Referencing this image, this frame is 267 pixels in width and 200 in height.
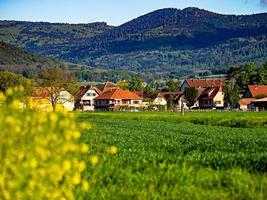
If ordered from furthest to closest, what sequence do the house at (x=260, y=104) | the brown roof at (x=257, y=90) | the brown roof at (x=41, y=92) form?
the brown roof at (x=257, y=90) → the house at (x=260, y=104) → the brown roof at (x=41, y=92)

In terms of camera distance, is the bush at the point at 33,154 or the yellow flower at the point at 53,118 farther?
the yellow flower at the point at 53,118

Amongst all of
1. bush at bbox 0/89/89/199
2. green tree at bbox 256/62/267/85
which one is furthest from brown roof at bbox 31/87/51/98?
Answer: bush at bbox 0/89/89/199

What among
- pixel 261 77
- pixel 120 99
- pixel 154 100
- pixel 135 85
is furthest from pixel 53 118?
pixel 135 85

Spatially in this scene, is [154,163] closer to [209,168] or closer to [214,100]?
[209,168]

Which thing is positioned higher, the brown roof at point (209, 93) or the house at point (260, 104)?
the brown roof at point (209, 93)

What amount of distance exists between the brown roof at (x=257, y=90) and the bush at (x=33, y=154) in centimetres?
13344

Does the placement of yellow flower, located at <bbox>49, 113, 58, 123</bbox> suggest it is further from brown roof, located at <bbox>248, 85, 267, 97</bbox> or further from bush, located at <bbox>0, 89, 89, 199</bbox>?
brown roof, located at <bbox>248, 85, 267, 97</bbox>

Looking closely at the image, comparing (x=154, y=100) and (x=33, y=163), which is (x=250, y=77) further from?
(x=33, y=163)

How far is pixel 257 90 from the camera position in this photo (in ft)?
463

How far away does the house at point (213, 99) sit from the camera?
159 m

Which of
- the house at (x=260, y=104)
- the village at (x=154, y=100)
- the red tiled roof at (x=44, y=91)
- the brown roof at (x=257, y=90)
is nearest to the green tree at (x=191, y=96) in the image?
the village at (x=154, y=100)

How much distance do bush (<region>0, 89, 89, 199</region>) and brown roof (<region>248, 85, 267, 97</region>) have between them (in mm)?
133436

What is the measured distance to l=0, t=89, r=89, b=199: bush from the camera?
291 inches

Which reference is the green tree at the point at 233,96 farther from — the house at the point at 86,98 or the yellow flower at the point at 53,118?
the yellow flower at the point at 53,118
